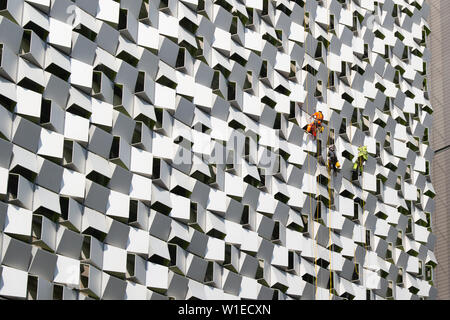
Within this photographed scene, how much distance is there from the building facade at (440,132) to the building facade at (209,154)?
113 cm

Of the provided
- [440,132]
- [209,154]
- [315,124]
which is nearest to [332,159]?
[315,124]

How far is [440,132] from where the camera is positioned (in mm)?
25000

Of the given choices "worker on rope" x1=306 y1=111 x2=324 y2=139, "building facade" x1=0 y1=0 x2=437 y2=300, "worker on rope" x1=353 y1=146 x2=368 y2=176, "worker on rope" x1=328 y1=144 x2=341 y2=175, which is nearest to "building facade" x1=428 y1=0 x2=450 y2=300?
"building facade" x1=0 y1=0 x2=437 y2=300

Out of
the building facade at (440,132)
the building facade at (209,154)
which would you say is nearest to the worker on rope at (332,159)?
the building facade at (209,154)

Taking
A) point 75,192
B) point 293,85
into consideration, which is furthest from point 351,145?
point 75,192

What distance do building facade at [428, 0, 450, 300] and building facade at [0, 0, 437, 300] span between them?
113 cm

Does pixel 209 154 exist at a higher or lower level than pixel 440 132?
lower

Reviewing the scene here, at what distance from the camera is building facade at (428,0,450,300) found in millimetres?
24188

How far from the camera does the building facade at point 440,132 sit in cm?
2419

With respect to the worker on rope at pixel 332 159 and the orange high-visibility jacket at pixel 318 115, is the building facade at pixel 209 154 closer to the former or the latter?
the worker on rope at pixel 332 159

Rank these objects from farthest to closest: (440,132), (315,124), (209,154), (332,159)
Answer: (440,132), (332,159), (315,124), (209,154)

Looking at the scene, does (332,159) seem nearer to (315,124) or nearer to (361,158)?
(315,124)

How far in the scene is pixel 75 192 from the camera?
14.2m

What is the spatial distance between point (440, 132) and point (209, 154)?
35.2 feet
